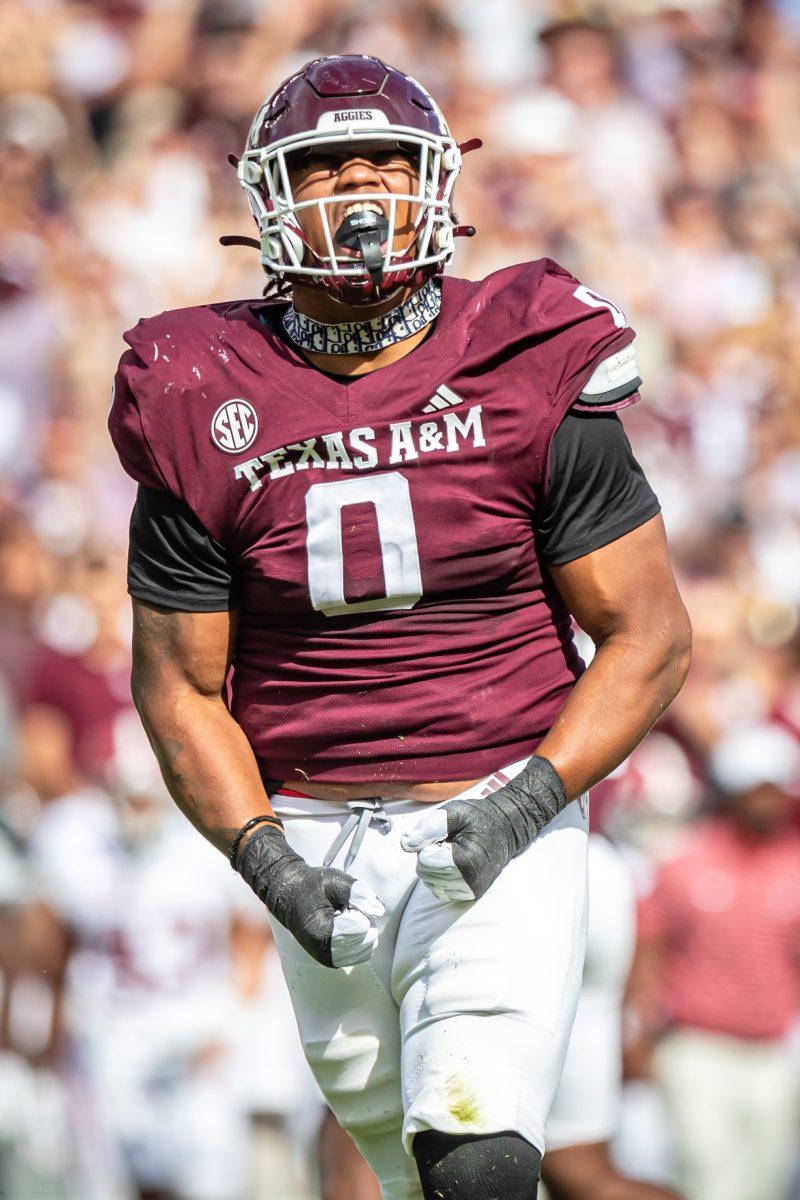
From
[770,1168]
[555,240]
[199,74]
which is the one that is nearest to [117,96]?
[199,74]

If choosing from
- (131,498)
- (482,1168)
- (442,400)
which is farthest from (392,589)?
(131,498)

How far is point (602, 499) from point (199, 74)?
588 centimetres

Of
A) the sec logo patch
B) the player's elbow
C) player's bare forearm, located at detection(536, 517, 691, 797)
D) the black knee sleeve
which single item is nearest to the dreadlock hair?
the sec logo patch

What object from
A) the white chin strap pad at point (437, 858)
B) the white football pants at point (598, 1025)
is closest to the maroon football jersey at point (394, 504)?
the white chin strap pad at point (437, 858)

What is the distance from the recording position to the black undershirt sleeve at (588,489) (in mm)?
2787

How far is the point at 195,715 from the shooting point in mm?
2979

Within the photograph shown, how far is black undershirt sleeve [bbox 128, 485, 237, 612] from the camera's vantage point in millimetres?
2900

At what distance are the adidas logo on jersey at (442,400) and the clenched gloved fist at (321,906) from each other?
77cm

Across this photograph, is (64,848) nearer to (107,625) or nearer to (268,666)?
(107,625)

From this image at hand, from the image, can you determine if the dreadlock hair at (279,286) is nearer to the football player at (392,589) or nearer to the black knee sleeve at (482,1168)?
the football player at (392,589)

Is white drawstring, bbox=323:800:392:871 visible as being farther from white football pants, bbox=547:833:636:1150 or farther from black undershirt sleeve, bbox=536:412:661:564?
white football pants, bbox=547:833:636:1150

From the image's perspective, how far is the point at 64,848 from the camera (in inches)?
238

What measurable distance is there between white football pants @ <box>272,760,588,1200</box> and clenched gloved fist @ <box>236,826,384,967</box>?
107 mm

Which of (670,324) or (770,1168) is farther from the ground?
(670,324)
